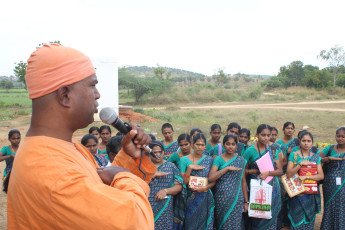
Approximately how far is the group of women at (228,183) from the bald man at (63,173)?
2.44m

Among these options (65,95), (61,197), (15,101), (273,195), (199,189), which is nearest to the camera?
(61,197)

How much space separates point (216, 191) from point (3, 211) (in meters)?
4.12

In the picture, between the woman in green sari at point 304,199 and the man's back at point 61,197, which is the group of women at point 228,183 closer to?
the woman in green sari at point 304,199

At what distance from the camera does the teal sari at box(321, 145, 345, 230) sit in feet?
14.6

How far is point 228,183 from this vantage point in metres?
4.16

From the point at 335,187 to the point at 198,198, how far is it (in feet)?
6.98

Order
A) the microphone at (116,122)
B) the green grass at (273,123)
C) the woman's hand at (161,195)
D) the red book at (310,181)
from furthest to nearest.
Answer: the green grass at (273,123), the red book at (310,181), the woman's hand at (161,195), the microphone at (116,122)

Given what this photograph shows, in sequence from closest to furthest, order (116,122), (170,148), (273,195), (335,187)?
(116,122)
(273,195)
(335,187)
(170,148)

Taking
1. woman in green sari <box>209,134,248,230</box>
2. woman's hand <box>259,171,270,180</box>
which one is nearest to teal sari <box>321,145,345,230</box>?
woman's hand <box>259,171,270,180</box>

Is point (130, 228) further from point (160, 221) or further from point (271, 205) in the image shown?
point (271, 205)

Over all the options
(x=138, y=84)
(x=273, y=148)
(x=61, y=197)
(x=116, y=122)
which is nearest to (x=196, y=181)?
(x=273, y=148)

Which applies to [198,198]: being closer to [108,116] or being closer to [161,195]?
[161,195]

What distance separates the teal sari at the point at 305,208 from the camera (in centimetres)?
445

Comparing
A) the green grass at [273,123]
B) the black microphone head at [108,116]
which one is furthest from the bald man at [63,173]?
the green grass at [273,123]
